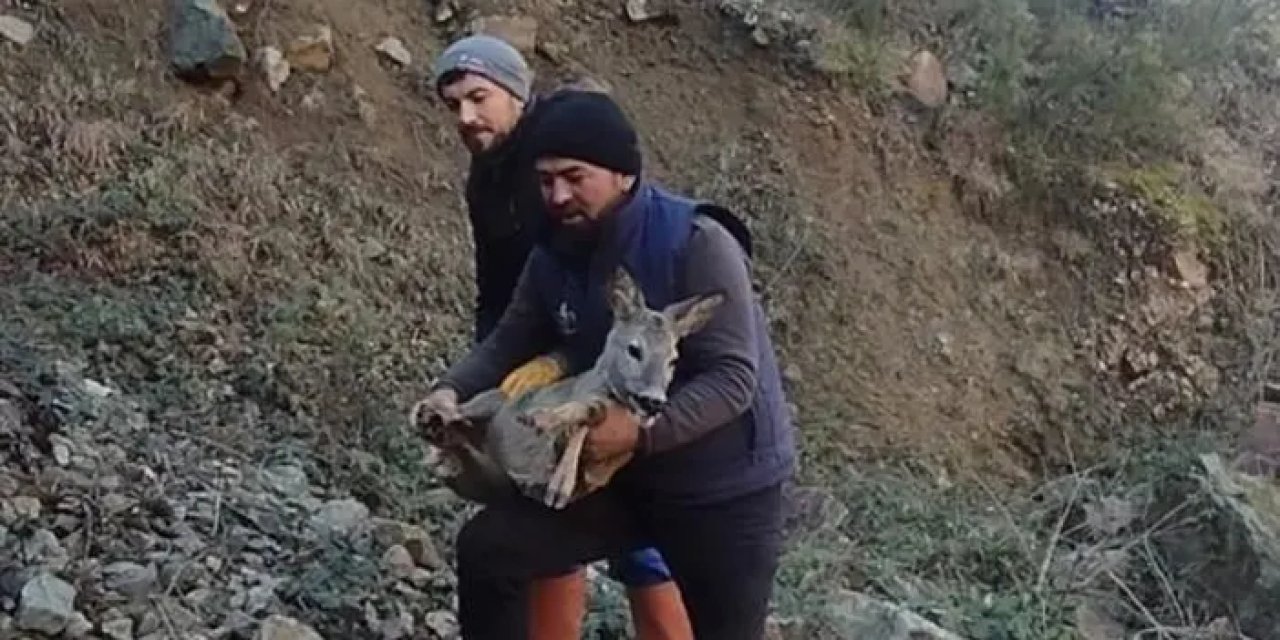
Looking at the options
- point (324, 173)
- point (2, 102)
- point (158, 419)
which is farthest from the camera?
point (324, 173)

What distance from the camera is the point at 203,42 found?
6.54 m

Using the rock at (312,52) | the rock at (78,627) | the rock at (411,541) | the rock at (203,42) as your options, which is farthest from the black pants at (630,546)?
the rock at (312,52)

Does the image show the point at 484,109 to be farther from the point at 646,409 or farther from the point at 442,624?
the point at 442,624

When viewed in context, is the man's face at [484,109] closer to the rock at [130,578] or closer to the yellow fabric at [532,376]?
the yellow fabric at [532,376]

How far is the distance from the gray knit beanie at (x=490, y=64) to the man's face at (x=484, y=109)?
0.04ft

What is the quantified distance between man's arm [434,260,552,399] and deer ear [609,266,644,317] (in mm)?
246

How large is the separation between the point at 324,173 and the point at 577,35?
1.48 metres

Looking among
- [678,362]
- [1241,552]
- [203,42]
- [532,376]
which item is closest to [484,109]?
[532,376]

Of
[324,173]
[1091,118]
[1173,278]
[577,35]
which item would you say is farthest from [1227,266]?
[324,173]

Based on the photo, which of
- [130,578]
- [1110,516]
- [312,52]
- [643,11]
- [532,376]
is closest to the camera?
[532,376]

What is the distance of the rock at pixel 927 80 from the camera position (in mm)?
7828

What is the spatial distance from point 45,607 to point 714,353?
169cm

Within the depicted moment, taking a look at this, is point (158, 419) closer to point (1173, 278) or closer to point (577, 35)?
point (577, 35)

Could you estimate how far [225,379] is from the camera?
5254 millimetres
